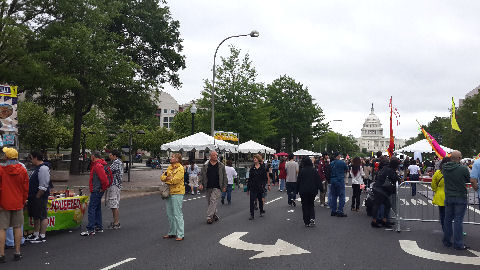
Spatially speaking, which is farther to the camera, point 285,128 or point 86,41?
point 285,128

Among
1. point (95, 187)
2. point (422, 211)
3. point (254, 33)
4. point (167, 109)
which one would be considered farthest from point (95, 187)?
point (167, 109)

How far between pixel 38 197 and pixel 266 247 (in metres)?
4.36

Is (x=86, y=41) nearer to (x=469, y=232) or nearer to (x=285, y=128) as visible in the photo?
(x=469, y=232)

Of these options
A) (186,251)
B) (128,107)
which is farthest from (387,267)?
(128,107)

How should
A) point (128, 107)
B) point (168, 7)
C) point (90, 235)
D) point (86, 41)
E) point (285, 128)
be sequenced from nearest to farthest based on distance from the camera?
point (90, 235) → point (86, 41) → point (128, 107) → point (168, 7) → point (285, 128)

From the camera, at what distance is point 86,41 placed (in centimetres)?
2316

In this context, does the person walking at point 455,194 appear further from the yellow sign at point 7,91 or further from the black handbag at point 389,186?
the yellow sign at point 7,91

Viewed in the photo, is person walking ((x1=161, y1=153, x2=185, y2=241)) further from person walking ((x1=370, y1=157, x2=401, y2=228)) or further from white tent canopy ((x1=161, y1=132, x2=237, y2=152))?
white tent canopy ((x1=161, y1=132, x2=237, y2=152))

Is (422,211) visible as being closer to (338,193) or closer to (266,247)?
(338,193)

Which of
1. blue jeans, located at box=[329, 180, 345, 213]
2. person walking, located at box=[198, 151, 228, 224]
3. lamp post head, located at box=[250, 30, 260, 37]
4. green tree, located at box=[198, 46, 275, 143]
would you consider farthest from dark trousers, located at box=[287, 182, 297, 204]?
green tree, located at box=[198, 46, 275, 143]

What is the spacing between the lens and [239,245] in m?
8.84

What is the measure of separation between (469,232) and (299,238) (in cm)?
432

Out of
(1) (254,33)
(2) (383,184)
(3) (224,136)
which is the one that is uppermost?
(1) (254,33)

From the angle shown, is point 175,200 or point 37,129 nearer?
point 175,200
